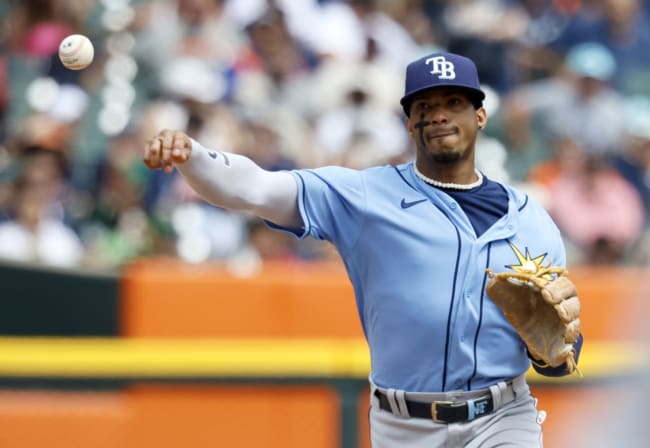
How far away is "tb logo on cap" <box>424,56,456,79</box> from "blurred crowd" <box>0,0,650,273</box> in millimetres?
3817

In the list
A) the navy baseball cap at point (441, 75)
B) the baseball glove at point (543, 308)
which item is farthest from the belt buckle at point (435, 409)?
the navy baseball cap at point (441, 75)

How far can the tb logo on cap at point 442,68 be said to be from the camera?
454 cm

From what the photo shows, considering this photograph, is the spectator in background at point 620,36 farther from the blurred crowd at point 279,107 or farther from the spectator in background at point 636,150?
the spectator in background at point 636,150

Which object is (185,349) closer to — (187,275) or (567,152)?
(187,275)

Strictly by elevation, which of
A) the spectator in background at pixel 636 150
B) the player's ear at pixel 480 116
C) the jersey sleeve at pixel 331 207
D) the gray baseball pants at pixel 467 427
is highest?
the spectator in background at pixel 636 150

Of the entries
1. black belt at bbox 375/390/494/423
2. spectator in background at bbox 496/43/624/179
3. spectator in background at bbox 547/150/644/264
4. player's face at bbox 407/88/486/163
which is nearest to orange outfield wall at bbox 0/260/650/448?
spectator in background at bbox 547/150/644/264

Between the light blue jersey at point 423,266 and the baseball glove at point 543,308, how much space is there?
0.40 ft

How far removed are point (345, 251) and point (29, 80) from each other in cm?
576

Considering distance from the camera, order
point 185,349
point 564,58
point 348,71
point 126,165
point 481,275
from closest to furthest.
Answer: point 481,275, point 185,349, point 126,165, point 348,71, point 564,58

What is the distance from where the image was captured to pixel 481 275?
14.7 ft

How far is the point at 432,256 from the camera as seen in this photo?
4504mm

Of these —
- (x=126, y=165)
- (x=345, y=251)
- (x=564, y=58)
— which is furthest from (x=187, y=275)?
(x=564, y=58)

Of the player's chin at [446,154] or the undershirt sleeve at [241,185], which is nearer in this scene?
the undershirt sleeve at [241,185]

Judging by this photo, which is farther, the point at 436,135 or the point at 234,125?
the point at 234,125
